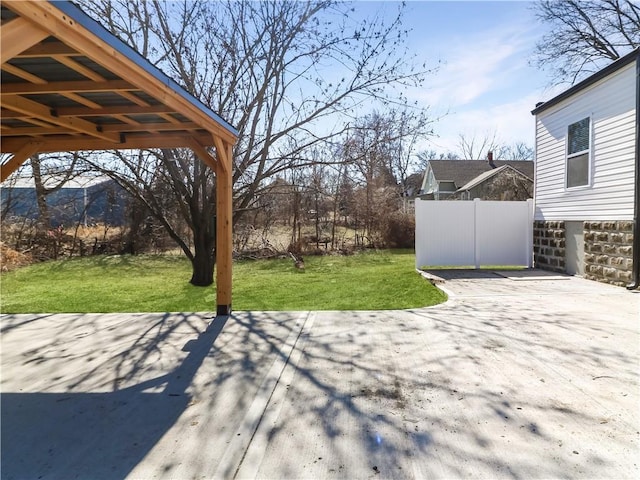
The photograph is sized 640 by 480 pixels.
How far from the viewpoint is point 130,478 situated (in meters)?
2.04

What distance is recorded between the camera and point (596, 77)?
723cm

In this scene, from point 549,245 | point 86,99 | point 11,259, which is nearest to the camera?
point 86,99

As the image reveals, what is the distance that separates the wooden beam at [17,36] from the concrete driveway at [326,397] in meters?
2.19

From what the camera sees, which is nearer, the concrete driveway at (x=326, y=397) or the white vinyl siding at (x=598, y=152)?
the concrete driveway at (x=326, y=397)

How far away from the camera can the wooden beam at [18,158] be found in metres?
5.16

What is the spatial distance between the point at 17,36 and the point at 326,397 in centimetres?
287

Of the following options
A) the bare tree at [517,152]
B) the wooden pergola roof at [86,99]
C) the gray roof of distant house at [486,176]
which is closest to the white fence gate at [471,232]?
the wooden pergola roof at [86,99]

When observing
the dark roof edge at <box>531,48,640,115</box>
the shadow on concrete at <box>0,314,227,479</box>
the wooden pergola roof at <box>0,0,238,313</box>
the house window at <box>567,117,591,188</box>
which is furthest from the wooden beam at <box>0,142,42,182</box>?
the house window at <box>567,117,591,188</box>

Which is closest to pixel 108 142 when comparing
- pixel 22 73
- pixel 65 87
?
pixel 65 87

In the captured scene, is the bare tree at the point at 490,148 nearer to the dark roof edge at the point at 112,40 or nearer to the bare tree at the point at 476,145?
the bare tree at the point at 476,145

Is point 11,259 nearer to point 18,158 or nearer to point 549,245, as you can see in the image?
point 18,158

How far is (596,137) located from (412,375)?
6.67m

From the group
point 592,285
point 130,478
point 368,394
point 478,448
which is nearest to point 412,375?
point 368,394

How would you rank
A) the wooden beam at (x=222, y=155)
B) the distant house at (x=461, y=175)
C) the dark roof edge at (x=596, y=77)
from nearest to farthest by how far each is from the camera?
the wooden beam at (x=222, y=155) → the dark roof edge at (x=596, y=77) → the distant house at (x=461, y=175)
